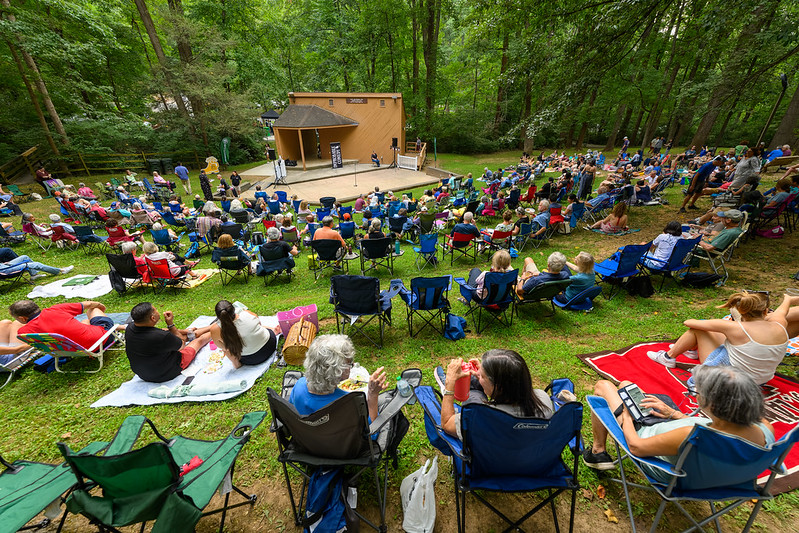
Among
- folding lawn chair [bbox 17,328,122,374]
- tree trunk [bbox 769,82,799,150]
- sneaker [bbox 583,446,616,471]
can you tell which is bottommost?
sneaker [bbox 583,446,616,471]

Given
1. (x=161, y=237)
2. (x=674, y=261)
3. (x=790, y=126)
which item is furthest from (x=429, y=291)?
(x=790, y=126)

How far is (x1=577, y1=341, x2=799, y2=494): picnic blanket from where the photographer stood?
Answer: 9.80ft

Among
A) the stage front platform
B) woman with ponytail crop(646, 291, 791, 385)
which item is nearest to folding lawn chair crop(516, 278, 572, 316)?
woman with ponytail crop(646, 291, 791, 385)

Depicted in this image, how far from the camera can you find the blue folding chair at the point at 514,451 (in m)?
1.96

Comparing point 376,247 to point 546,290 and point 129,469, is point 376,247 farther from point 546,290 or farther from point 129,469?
point 129,469

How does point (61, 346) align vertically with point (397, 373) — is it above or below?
above

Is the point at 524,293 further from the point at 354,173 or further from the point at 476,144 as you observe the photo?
the point at 476,144

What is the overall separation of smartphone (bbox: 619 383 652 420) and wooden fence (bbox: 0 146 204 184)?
79.3ft

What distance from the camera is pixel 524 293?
15.9ft

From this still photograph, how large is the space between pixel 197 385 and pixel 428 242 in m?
5.20

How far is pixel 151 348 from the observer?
366cm

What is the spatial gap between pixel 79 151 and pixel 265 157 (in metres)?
Answer: 12.1

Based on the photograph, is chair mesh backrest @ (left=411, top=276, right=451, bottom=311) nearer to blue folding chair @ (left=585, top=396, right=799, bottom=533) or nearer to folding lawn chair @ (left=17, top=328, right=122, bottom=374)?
blue folding chair @ (left=585, top=396, right=799, bottom=533)

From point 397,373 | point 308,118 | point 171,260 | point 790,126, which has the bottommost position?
point 397,373
